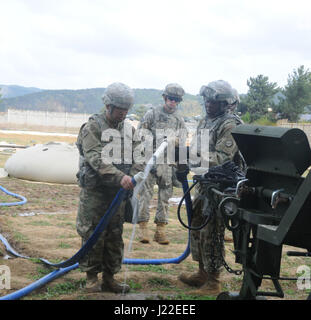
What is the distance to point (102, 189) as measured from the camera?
438 cm

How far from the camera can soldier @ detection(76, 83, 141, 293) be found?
4.24 m

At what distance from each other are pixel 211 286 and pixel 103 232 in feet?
3.89

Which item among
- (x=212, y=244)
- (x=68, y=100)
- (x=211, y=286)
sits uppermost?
(x=68, y=100)

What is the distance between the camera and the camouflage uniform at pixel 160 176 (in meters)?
6.62

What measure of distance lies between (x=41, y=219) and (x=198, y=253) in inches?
143

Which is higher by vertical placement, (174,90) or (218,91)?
(174,90)

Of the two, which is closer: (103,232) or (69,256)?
(103,232)

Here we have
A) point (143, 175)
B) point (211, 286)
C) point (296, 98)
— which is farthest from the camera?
point (296, 98)

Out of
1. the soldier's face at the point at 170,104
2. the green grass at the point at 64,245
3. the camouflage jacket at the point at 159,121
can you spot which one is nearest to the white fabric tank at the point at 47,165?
the camouflage jacket at the point at 159,121

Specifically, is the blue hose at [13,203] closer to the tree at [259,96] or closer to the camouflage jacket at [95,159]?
the camouflage jacket at [95,159]

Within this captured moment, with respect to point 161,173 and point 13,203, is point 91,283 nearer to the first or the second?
point 161,173

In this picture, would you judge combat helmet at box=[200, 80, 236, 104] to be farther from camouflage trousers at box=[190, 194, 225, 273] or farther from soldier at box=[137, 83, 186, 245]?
soldier at box=[137, 83, 186, 245]

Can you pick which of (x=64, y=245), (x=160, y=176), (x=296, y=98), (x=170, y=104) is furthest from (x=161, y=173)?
(x=296, y=98)

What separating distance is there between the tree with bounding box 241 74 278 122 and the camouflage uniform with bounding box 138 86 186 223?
103 ft
